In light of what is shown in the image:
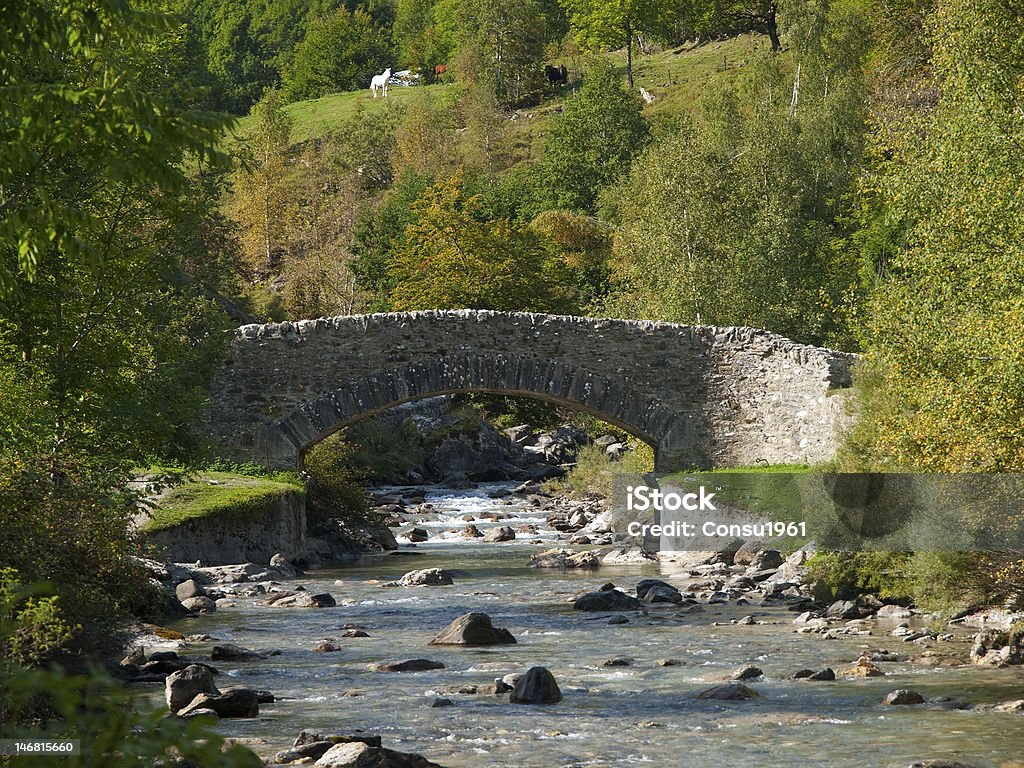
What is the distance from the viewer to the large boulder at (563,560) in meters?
21.5

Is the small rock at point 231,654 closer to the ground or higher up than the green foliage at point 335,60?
closer to the ground

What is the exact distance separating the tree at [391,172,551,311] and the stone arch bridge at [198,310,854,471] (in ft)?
45.6

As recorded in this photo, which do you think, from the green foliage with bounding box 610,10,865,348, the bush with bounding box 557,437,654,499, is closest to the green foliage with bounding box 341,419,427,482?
the bush with bounding box 557,437,654,499

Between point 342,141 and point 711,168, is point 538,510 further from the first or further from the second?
point 342,141

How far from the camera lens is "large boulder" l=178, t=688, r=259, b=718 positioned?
10.0 metres

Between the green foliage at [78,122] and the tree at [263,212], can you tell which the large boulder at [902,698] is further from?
the tree at [263,212]

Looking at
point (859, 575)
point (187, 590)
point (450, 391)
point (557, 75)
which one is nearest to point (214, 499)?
point (187, 590)

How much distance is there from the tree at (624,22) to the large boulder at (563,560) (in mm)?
56512

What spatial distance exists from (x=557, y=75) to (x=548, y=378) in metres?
60.1

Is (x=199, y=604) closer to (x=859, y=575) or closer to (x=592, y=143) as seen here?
(x=859, y=575)

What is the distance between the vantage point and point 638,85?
75.4m

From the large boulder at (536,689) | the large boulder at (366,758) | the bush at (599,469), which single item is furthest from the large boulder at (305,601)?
the bush at (599,469)

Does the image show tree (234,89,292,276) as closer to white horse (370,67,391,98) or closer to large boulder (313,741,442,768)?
white horse (370,67,391,98)

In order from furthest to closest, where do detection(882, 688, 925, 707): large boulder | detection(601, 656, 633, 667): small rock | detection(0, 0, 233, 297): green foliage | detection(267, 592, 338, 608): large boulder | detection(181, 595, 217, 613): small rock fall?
detection(267, 592, 338, 608): large boulder < detection(181, 595, 217, 613): small rock < detection(601, 656, 633, 667): small rock < detection(882, 688, 925, 707): large boulder < detection(0, 0, 233, 297): green foliage
